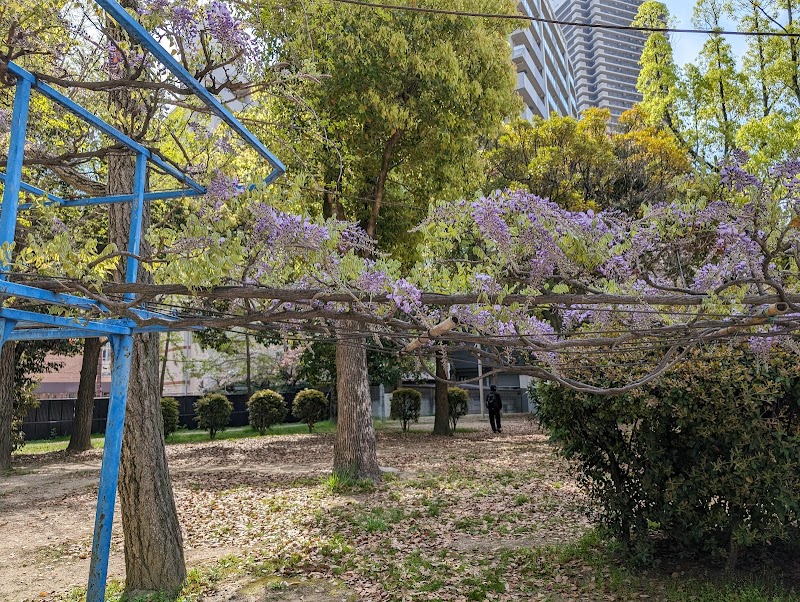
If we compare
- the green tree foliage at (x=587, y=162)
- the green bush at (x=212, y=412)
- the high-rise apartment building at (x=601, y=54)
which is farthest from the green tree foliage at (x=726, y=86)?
the high-rise apartment building at (x=601, y=54)

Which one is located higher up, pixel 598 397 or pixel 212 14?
pixel 212 14

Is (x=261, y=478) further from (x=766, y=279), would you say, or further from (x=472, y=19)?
(x=766, y=279)

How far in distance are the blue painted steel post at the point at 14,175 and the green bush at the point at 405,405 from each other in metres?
15.8

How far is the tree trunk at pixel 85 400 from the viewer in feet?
48.8

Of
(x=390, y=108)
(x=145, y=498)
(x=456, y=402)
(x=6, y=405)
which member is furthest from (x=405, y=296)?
(x=456, y=402)

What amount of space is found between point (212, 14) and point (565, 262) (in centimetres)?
303

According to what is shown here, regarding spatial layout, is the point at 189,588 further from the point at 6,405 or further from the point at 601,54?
the point at 601,54

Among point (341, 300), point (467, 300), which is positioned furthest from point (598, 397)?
point (341, 300)

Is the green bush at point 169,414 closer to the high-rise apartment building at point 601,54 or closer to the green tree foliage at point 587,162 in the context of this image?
the green tree foliage at point 587,162

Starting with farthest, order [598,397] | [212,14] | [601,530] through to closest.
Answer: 1. [601,530]
2. [598,397]
3. [212,14]

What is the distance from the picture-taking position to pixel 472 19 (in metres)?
9.13

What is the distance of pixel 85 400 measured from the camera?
1481 cm

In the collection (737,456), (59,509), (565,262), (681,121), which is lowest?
(59,509)

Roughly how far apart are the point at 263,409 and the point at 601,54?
8780cm
